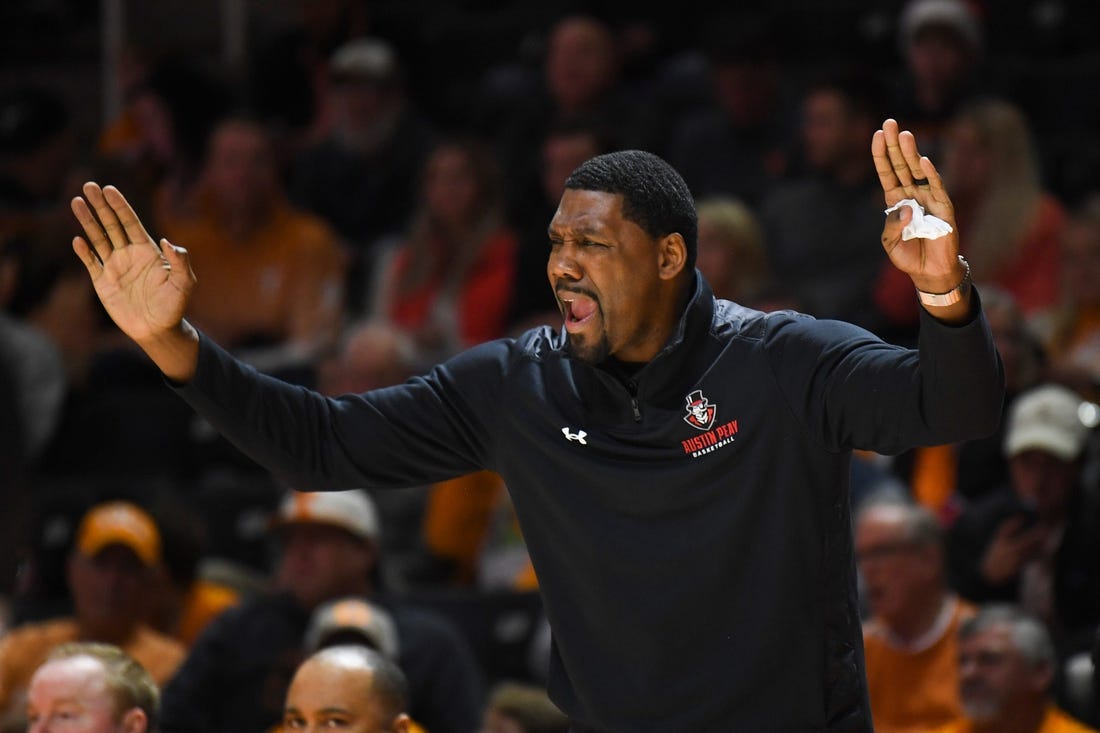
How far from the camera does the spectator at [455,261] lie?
294 inches

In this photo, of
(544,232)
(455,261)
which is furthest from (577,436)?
(455,261)

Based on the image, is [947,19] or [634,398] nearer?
[634,398]

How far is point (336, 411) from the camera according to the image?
10.5 feet

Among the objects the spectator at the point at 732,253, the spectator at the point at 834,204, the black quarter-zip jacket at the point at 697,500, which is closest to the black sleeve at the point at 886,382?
the black quarter-zip jacket at the point at 697,500

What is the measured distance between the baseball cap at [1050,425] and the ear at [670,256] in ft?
8.87

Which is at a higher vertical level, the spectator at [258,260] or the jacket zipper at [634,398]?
the spectator at [258,260]

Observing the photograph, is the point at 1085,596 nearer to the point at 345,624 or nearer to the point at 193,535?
the point at 345,624

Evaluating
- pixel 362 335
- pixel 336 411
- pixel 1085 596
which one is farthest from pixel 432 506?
pixel 336 411

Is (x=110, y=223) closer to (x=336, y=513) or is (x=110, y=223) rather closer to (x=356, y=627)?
(x=356, y=627)

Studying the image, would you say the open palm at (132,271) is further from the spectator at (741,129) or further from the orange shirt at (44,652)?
the spectator at (741,129)

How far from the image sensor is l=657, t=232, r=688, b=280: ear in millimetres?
3043

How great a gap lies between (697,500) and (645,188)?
508mm

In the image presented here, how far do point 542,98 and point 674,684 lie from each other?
214 inches

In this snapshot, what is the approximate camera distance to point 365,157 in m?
8.31
